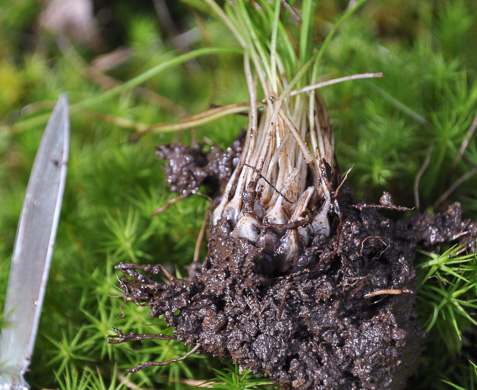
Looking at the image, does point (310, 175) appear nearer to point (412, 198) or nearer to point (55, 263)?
point (412, 198)

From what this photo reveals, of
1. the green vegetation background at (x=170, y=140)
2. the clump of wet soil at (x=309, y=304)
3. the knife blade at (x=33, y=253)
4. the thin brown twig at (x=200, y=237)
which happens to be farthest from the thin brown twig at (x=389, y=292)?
the knife blade at (x=33, y=253)

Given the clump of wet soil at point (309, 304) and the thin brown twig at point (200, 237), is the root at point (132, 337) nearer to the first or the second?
the clump of wet soil at point (309, 304)

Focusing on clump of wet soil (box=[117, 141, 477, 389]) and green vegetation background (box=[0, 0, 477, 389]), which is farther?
green vegetation background (box=[0, 0, 477, 389])

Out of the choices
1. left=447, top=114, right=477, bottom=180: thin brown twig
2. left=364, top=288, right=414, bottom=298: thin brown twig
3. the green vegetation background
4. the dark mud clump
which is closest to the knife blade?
the green vegetation background

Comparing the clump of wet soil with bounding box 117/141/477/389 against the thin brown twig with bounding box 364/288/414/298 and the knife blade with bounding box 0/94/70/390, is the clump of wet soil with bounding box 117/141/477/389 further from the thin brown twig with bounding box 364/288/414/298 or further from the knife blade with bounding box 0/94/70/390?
the knife blade with bounding box 0/94/70/390

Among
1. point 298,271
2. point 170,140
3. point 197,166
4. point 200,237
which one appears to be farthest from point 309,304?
point 170,140

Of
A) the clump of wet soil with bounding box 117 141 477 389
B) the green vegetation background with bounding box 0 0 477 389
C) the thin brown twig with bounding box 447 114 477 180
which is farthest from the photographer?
the thin brown twig with bounding box 447 114 477 180

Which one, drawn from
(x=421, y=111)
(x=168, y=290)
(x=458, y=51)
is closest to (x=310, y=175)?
(x=168, y=290)
